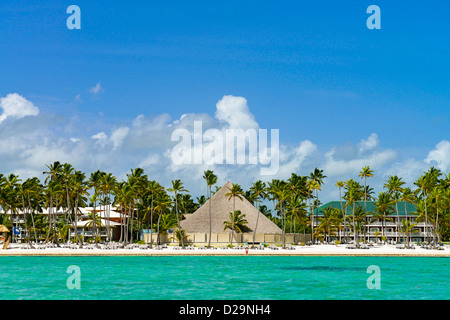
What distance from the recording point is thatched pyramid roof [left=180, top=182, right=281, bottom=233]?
11181 cm

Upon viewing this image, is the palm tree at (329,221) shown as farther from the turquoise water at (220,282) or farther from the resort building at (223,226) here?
the turquoise water at (220,282)

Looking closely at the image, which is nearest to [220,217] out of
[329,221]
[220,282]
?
[329,221]

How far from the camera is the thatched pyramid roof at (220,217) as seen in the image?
112 meters

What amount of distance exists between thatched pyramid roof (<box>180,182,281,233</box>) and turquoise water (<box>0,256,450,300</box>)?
181 ft

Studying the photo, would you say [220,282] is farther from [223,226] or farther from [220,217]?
[220,217]

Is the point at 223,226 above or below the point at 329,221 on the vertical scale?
below

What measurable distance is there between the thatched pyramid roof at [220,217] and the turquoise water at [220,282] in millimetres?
55297

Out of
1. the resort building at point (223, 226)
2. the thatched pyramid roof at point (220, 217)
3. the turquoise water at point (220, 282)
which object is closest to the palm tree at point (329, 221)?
the resort building at point (223, 226)

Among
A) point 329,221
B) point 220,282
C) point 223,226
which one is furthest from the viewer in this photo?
point 329,221

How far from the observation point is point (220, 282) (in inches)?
1576

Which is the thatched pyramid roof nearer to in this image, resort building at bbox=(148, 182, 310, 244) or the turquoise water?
resort building at bbox=(148, 182, 310, 244)

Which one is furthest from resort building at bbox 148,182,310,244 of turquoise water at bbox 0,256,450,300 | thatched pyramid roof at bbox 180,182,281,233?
turquoise water at bbox 0,256,450,300

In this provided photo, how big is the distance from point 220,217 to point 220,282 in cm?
7473
